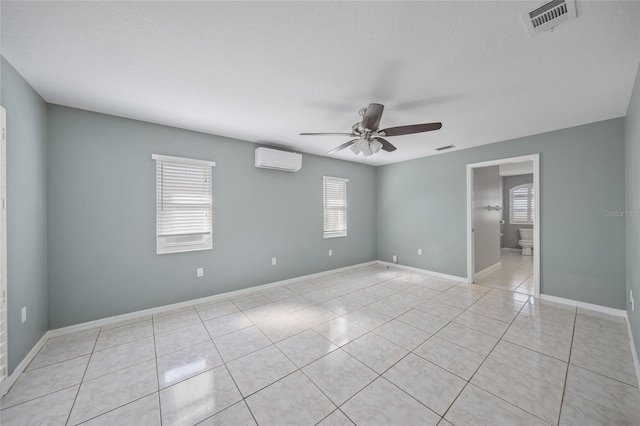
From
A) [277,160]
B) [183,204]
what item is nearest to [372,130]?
[277,160]

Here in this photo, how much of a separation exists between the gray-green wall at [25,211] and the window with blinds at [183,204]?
993mm

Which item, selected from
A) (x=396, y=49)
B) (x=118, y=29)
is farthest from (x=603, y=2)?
(x=118, y=29)

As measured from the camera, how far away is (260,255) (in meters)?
4.02

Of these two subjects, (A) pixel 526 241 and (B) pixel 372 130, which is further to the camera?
(A) pixel 526 241

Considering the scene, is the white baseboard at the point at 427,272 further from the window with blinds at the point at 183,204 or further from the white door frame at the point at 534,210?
the window with blinds at the point at 183,204

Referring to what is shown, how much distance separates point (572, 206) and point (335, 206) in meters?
3.71

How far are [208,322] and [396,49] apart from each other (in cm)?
336

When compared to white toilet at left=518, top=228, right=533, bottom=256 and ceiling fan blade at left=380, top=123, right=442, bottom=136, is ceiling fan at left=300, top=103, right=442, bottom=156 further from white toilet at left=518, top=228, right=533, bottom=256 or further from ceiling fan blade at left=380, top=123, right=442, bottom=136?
white toilet at left=518, top=228, right=533, bottom=256

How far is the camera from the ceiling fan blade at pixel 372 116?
209 cm

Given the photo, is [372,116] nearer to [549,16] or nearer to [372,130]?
[372,130]

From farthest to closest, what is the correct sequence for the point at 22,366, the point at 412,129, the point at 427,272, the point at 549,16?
the point at 427,272
the point at 412,129
the point at 22,366
the point at 549,16

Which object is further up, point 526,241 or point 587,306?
point 526,241

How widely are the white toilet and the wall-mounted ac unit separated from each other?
7007mm

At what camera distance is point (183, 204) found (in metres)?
3.30
